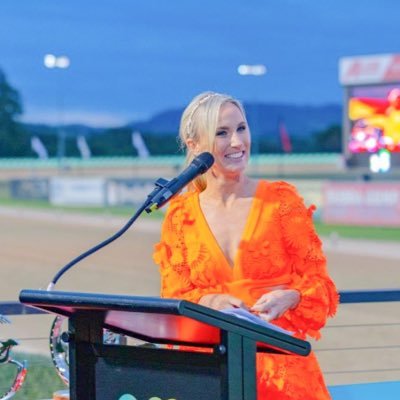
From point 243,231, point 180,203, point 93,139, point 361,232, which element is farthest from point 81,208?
point 93,139

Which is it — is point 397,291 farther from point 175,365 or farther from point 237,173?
point 175,365

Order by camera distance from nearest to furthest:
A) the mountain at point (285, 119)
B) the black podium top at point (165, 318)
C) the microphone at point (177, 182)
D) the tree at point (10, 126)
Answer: the black podium top at point (165, 318)
the microphone at point (177, 182)
the tree at point (10, 126)
the mountain at point (285, 119)

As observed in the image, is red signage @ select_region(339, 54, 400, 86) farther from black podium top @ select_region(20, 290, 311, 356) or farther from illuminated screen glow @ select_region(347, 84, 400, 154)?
black podium top @ select_region(20, 290, 311, 356)

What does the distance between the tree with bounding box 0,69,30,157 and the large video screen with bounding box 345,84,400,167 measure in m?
47.8

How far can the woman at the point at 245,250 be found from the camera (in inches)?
101

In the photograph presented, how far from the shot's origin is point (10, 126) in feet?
260

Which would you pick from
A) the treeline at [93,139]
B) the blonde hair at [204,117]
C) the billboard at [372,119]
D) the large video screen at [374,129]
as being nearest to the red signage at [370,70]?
the billboard at [372,119]

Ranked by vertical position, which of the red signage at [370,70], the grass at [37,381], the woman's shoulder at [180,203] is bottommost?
the grass at [37,381]

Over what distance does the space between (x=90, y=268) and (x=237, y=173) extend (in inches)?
598

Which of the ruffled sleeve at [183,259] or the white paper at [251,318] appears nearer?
the white paper at [251,318]

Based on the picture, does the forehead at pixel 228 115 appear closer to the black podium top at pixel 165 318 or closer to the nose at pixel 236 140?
the nose at pixel 236 140

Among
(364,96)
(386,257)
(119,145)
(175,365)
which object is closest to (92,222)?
(364,96)

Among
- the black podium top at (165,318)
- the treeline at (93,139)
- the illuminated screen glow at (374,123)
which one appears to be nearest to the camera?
the black podium top at (165,318)

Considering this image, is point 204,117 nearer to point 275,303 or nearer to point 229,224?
point 229,224
